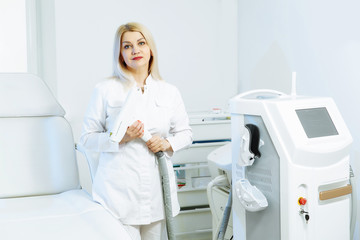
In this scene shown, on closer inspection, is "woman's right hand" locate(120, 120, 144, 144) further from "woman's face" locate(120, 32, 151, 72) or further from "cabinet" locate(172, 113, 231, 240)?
"cabinet" locate(172, 113, 231, 240)

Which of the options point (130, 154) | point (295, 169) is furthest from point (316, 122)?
point (130, 154)

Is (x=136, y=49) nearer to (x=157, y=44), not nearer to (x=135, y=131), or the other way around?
(x=135, y=131)

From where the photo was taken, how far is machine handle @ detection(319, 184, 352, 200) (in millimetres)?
1562

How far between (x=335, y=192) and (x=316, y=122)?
27 centimetres

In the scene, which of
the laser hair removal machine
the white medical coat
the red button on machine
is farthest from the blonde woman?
the red button on machine

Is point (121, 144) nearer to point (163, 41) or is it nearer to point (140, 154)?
point (140, 154)

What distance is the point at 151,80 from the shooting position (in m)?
1.79

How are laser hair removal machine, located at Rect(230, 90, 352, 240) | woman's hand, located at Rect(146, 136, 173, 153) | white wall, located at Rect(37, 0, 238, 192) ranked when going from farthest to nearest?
white wall, located at Rect(37, 0, 238, 192) → woman's hand, located at Rect(146, 136, 173, 153) → laser hair removal machine, located at Rect(230, 90, 352, 240)

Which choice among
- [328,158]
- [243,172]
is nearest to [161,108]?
[243,172]

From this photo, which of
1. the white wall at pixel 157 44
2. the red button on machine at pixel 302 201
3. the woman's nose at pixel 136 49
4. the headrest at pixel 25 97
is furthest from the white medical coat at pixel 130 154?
the white wall at pixel 157 44

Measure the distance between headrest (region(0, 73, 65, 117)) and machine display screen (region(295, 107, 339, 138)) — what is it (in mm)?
1030

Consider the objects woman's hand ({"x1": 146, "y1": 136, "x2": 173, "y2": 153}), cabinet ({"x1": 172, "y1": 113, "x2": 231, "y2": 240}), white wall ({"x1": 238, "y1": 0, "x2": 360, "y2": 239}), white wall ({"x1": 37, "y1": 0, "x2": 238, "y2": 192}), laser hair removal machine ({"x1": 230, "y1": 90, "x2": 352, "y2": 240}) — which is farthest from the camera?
white wall ({"x1": 37, "y1": 0, "x2": 238, "y2": 192})

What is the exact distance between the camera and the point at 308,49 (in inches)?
93.6

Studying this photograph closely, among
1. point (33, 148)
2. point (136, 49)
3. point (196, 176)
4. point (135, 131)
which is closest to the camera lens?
point (135, 131)
